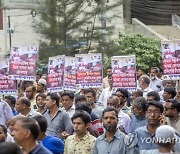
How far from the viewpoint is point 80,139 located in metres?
8.48

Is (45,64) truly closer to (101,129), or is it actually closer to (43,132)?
(101,129)

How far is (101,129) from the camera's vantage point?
974 cm

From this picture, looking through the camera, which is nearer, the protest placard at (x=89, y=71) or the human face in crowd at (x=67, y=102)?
the human face in crowd at (x=67, y=102)

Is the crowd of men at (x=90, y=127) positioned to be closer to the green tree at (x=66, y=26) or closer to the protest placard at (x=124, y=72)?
the protest placard at (x=124, y=72)

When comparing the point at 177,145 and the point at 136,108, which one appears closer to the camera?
the point at 177,145

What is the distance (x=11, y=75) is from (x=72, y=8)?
13.9 metres

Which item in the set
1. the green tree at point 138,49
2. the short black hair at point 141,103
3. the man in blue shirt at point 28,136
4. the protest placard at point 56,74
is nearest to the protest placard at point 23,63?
the protest placard at point 56,74

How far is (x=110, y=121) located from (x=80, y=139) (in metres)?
0.45

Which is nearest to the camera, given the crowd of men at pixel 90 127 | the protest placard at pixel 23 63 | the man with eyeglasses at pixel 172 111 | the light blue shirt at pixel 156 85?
the crowd of men at pixel 90 127

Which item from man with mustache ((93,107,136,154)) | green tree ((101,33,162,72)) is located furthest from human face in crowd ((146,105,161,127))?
green tree ((101,33,162,72))

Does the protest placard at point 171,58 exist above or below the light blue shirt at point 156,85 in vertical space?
above

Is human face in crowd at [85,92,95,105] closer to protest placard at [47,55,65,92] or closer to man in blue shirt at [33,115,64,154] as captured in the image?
protest placard at [47,55,65,92]

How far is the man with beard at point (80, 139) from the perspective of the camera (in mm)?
8422

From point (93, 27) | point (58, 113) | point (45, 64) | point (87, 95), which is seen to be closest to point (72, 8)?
point (93, 27)
